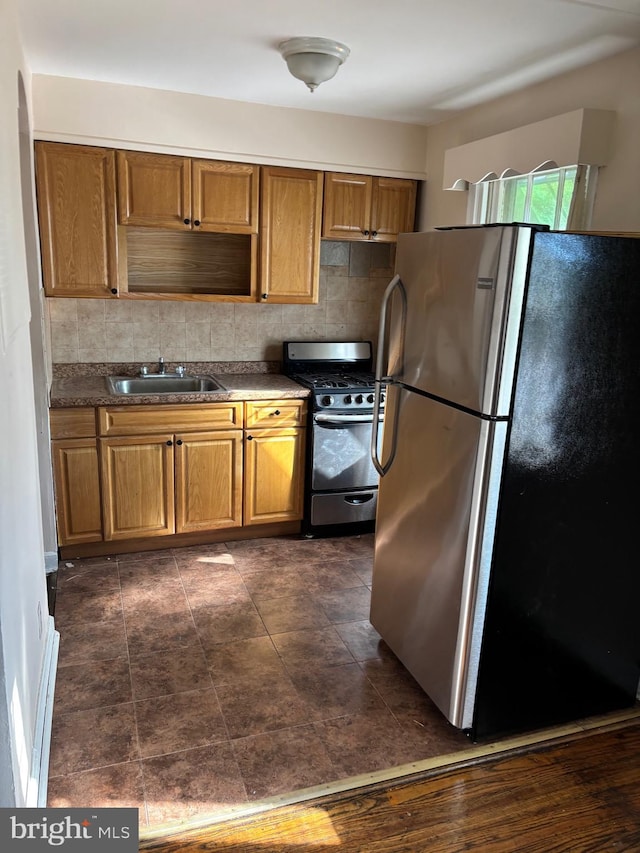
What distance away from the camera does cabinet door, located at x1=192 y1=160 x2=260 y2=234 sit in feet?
11.6

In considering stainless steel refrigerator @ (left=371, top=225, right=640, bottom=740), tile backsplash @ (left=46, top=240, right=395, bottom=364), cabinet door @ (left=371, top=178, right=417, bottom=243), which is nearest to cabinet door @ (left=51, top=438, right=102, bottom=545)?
tile backsplash @ (left=46, top=240, right=395, bottom=364)

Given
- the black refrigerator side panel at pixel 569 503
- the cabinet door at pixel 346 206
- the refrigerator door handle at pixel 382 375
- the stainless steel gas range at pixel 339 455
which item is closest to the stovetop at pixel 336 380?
the stainless steel gas range at pixel 339 455

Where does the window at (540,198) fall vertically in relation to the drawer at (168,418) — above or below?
above

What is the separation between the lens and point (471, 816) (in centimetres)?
195

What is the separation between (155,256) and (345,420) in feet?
4.84

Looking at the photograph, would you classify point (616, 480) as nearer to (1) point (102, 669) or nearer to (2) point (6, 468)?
(2) point (6, 468)

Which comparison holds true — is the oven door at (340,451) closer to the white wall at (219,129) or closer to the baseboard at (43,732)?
the white wall at (219,129)

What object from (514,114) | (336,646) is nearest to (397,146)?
(514,114)

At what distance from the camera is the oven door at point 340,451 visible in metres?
3.73

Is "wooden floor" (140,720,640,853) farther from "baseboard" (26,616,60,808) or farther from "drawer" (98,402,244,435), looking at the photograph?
"drawer" (98,402,244,435)

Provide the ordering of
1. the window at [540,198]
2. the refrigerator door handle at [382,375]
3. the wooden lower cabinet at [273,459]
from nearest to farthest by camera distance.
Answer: the refrigerator door handle at [382,375], the window at [540,198], the wooden lower cabinet at [273,459]

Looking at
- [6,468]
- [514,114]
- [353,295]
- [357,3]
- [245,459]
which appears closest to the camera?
[6,468]

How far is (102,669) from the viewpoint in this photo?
2564 mm

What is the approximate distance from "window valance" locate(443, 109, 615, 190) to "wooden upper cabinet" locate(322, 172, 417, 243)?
458 mm
